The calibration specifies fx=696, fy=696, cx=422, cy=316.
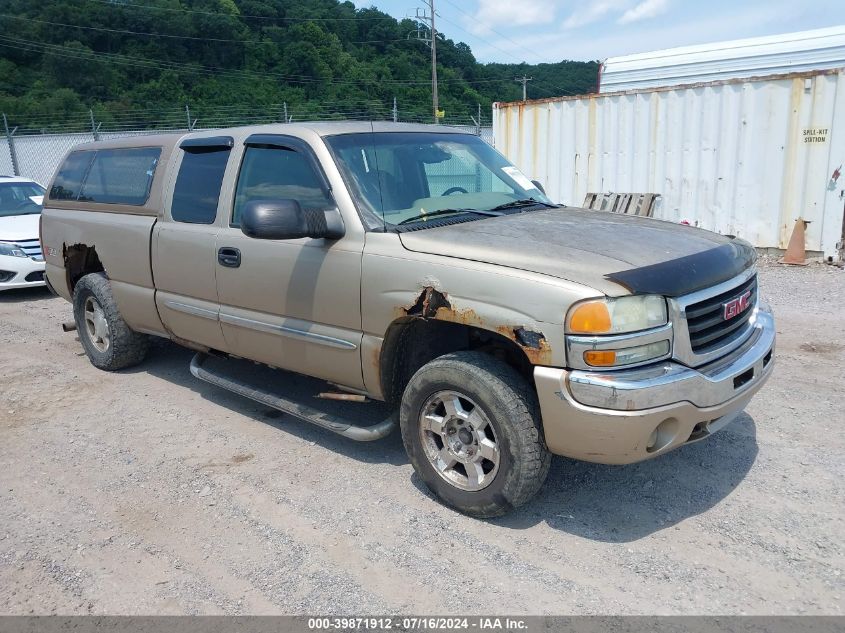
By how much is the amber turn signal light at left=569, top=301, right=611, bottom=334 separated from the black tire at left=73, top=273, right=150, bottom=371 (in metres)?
4.17

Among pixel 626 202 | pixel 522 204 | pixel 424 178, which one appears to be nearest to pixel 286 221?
pixel 424 178

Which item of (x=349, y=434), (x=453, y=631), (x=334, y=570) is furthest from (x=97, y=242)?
(x=453, y=631)

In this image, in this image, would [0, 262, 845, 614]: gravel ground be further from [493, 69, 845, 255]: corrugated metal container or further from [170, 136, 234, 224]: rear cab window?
[493, 69, 845, 255]: corrugated metal container

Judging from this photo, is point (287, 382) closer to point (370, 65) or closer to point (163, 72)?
point (370, 65)

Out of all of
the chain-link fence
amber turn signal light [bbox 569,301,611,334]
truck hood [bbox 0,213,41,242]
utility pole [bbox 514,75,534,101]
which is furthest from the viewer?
utility pole [bbox 514,75,534,101]

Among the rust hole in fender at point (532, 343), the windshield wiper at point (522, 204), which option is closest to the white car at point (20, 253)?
the windshield wiper at point (522, 204)

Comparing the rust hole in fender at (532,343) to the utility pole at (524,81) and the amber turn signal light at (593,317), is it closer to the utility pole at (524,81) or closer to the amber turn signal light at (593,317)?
the amber turn signal light at (593,317)

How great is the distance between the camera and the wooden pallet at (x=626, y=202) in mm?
10219

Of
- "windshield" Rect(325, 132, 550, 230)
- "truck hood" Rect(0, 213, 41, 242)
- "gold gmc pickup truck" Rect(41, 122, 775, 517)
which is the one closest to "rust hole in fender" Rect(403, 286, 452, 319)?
"gold gmc pickup truck" Rect(41, 122, 775, 517)

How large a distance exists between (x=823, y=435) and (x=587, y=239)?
6.90ft

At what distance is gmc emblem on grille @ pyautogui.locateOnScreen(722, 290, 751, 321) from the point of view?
3357 millimetres

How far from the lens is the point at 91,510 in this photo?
3.75m

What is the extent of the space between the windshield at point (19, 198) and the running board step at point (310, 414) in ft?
22.8

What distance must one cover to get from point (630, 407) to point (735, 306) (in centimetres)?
94
